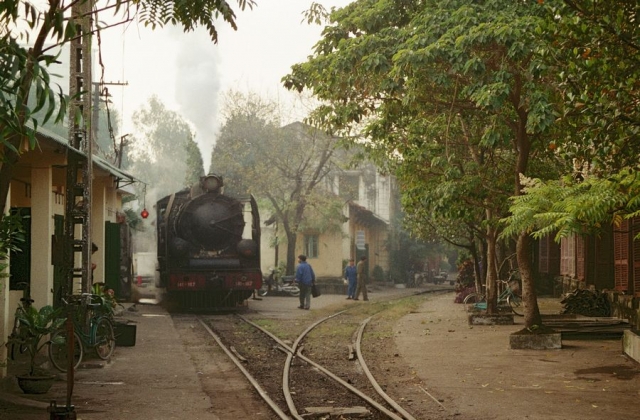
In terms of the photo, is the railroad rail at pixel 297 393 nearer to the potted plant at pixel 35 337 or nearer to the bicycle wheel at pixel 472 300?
the potted plant at pixel 35 337

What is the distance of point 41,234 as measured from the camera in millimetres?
15656

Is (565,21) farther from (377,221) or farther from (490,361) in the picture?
(377,221)

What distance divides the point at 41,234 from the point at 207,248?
10.8m

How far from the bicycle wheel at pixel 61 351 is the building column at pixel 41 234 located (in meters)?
2.00

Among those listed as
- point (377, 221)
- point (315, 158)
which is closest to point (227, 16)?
point (315, 158)

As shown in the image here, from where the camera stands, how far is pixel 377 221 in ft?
189

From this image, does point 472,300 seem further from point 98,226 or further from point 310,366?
point 310,366

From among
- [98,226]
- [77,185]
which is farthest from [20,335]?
[98,226]

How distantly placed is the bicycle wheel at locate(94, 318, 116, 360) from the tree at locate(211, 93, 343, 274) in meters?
28.0

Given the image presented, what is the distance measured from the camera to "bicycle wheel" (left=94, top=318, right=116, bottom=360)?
575 inches

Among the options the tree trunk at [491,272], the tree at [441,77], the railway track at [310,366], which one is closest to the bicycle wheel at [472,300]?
the tree trunk at [491,272]

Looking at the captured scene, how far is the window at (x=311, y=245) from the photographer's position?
159ft

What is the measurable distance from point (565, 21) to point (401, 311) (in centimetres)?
1992

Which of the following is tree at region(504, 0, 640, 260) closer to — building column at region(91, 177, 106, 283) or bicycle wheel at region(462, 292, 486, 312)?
building column at region(91, 177, 106, 283)
